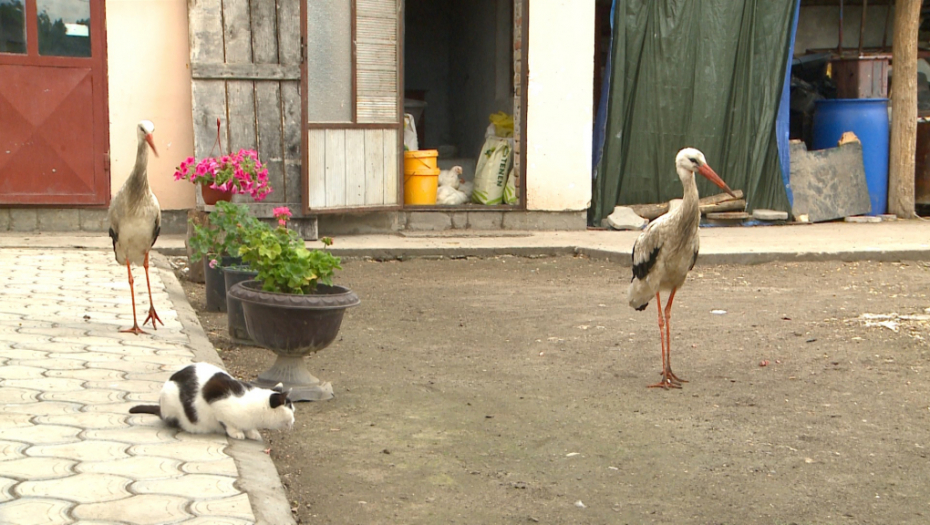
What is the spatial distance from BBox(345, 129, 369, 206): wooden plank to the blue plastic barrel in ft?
19.9

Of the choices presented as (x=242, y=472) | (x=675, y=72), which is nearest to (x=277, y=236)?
(x=242, y=472)

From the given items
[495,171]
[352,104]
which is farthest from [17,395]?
[495,171]

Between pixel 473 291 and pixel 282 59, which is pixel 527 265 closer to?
pixel 473 291

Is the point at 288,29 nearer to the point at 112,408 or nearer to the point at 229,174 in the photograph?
the point at 229,174

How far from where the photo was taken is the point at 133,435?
403 centimetres

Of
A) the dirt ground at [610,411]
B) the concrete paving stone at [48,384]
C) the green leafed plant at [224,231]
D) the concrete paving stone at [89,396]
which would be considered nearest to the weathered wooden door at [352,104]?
the dirt ground at [610,411]

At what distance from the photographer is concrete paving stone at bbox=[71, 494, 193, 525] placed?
3.15 metres

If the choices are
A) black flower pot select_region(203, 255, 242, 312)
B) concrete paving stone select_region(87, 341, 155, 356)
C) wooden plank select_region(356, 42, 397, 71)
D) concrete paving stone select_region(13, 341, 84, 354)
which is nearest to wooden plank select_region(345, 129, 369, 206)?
wooden plank select_region(356, 42, 397, 71)

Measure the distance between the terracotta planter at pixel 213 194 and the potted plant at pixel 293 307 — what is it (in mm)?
2664

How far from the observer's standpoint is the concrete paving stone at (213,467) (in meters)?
3.65

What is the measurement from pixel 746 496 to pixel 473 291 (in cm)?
472

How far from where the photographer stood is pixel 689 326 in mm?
6996

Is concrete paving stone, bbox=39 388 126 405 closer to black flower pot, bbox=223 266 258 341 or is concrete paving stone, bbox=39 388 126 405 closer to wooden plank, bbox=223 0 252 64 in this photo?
black flower pot, bbox=223 266 258 341

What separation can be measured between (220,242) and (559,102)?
17.5ft
